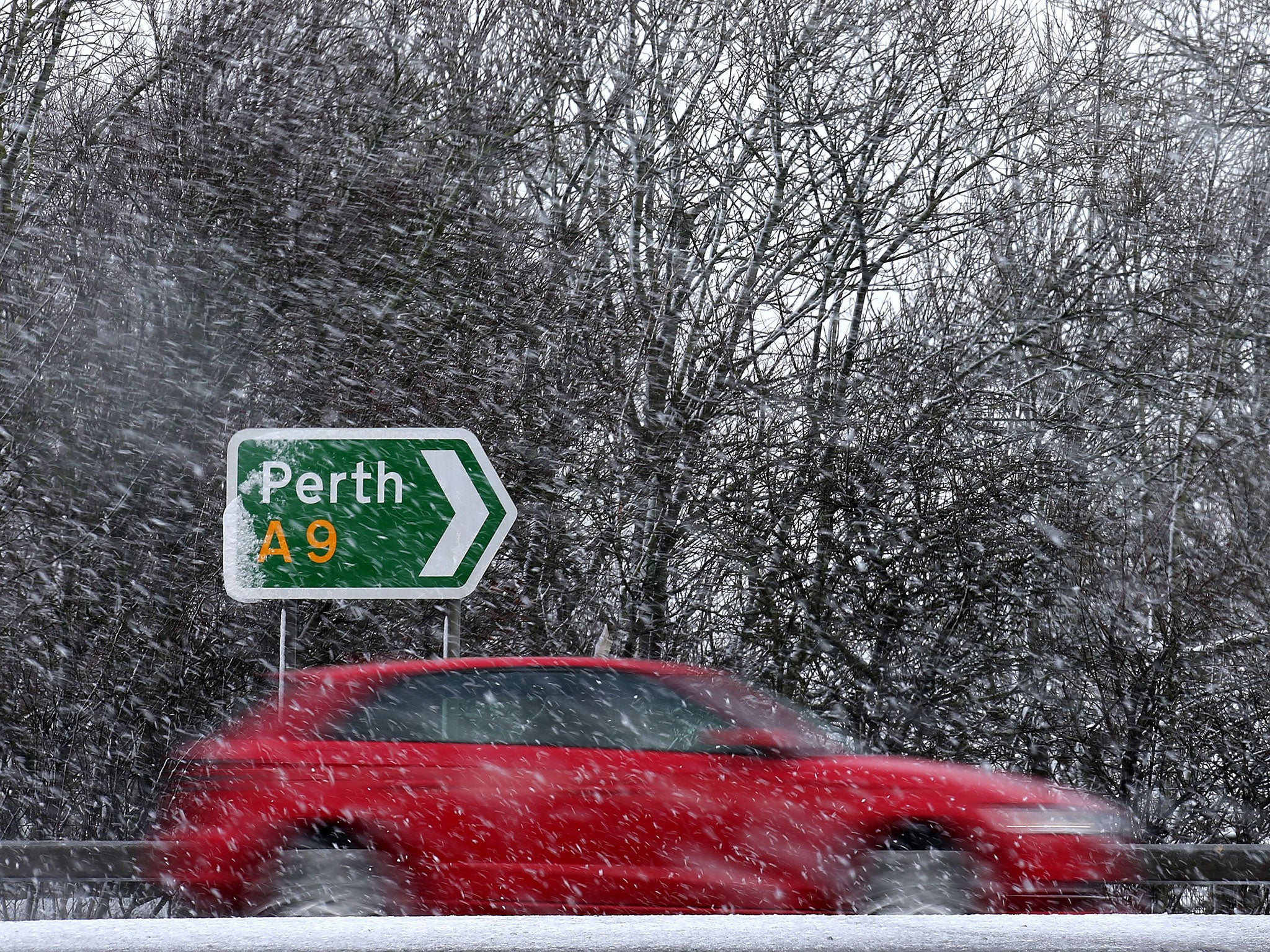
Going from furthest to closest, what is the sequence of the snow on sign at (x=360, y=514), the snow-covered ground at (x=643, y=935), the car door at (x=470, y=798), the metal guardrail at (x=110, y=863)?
1. the snow on sign at (x=360, y=514)
2. the metal guardrail at (x=110, y=863)
3. the car door at (x=470, y=798)
4. the snow-covered ground at (x=643, y=935)

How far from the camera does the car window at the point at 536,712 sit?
17.2ft

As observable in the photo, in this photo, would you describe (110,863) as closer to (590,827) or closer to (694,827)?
(590,827)

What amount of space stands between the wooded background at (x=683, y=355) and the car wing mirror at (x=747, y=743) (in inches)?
238

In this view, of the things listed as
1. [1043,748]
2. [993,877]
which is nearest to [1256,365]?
[1043,748]

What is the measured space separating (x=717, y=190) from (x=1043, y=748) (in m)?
6.36

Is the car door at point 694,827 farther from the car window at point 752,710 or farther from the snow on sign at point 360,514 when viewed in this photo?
the snow on sign at point 360,514

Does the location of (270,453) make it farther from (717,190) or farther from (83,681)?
(717,190)

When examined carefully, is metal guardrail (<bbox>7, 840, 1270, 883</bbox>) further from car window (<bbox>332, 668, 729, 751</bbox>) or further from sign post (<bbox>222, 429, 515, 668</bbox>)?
sign post (<bbox>222, 429, 515, 668</bbox>)

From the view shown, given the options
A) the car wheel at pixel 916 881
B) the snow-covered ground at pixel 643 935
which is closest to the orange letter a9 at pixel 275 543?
the snow-covered ground at pixel 643 935

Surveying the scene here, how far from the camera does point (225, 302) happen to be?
401 inches

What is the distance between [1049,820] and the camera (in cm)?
515

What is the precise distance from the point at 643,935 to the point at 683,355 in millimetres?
9457

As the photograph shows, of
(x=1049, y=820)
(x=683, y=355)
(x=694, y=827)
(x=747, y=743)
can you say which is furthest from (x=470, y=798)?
(x=683, y=355)

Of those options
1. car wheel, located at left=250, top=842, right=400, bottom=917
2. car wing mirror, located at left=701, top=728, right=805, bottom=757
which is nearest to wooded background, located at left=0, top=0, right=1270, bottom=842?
car wheel, located at left=250, top=842, right=400, bottom=917
